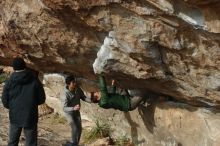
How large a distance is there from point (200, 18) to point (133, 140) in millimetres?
4077

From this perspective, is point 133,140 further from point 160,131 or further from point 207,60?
point 207,60

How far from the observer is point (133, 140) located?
1004 centimetres

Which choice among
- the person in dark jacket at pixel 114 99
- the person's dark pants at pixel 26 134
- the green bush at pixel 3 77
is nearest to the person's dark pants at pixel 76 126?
the person in dark jacket at pixel 114 99

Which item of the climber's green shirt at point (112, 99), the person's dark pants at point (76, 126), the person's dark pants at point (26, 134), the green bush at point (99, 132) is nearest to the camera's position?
the person's dark pants at point (26, 134)

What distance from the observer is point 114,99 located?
8.95 m

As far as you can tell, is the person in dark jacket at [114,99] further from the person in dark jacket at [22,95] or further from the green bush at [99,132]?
the green bush at [99,132]

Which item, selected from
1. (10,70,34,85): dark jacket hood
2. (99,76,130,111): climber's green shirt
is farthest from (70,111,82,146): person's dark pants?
(10,70,34,85): dark jacket hood

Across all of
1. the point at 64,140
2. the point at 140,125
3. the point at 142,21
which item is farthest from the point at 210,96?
the point at 64,140

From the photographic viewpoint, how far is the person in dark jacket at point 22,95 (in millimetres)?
8164

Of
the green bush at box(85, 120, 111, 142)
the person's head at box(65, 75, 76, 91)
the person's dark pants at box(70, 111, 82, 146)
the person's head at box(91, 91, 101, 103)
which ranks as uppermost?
the person's head at box(65, 75, 76, 91)

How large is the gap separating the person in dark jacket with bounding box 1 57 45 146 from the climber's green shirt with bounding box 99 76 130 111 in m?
0.99

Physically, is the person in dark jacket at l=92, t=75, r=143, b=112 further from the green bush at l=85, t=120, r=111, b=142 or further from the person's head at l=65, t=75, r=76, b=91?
the green bush at l=85, t=120, r=111, b=142

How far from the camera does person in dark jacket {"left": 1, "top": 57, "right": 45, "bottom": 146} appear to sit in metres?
8.16

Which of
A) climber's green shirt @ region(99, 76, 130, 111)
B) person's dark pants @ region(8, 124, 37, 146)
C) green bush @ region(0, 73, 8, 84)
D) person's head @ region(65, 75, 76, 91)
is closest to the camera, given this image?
person's dark pants @ region(8, 124, 37, 146)
